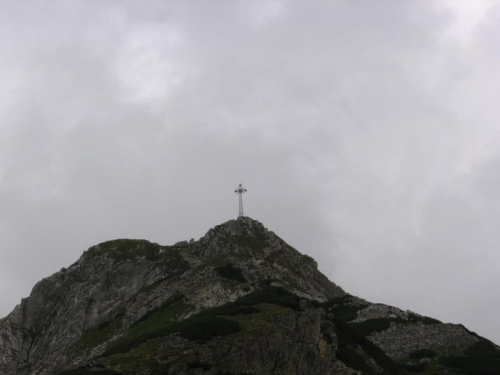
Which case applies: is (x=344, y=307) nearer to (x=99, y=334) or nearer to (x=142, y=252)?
(x=142, y=252)

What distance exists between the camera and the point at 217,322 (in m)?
66.1

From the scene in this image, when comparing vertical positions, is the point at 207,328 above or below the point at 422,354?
below

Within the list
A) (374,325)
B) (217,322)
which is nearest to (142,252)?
(374,325)

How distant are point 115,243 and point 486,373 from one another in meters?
76.0

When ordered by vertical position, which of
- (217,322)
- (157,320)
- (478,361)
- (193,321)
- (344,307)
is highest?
(344,307)

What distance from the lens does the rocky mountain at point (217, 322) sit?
2451 inches

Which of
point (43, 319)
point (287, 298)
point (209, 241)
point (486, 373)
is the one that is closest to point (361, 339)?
point (287, 298)

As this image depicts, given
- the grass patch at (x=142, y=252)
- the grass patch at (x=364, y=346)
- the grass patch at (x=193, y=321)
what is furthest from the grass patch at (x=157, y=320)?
the grass patch at (x=364, y=346)

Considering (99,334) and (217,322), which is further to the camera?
(99,334)

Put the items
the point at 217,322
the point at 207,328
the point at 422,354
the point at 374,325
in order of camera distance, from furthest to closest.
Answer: the point at 374,325, the point at 422,354, the point at 217,322, the point at 207,328

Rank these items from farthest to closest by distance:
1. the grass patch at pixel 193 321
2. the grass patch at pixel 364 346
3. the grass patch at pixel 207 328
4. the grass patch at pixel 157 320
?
the grass patch at pixel 157 320
the grass patch at pixel 364 346
the grass patch at pixel 193 321
the grass patch at pixel 207 328

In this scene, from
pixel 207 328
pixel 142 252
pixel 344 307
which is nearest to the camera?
pixel 207 328

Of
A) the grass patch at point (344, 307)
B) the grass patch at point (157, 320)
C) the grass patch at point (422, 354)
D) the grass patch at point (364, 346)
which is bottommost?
the grass patch at point (364, 346)

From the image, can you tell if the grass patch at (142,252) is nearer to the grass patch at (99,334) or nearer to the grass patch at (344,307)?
the grass patch at (99,334)
